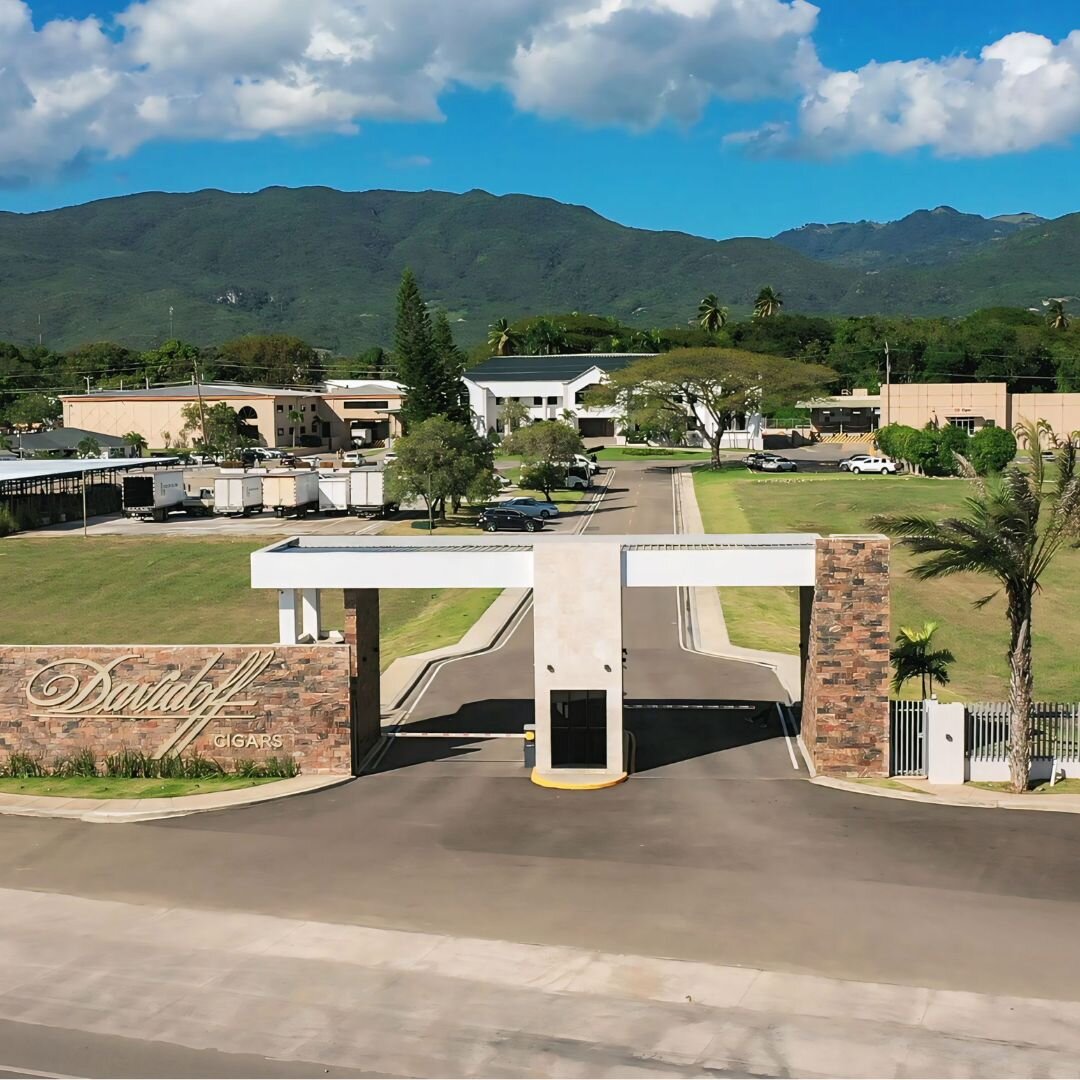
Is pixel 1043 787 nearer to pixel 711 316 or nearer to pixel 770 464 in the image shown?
pixel 770 464

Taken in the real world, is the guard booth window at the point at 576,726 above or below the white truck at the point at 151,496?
below

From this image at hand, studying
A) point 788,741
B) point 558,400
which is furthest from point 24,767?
point 558,400

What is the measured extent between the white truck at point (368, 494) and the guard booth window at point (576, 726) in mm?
43617

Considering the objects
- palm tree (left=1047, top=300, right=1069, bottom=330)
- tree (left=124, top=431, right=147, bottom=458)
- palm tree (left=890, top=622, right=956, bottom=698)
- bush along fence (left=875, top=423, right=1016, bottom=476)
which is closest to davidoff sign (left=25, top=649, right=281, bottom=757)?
palm tree (left=890, top=622, right=956, bottom=698)

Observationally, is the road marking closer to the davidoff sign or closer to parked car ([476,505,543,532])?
the davidoff sign

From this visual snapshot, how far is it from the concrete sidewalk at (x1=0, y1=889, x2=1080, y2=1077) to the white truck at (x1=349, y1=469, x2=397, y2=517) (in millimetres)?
51249

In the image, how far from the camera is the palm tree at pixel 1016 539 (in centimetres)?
2573

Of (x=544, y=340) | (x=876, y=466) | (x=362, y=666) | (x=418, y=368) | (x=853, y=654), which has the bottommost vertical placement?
(x=362, y=666)

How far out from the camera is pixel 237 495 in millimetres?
72188

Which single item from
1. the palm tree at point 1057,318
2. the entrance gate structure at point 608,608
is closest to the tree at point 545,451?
the entrance gate structure at point 608,608

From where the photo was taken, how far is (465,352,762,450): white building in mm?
116250

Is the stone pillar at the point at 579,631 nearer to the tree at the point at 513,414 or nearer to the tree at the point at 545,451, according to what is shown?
the tree at the point at 545,451

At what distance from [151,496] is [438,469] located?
18.1m

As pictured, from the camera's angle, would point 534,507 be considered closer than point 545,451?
Yes
